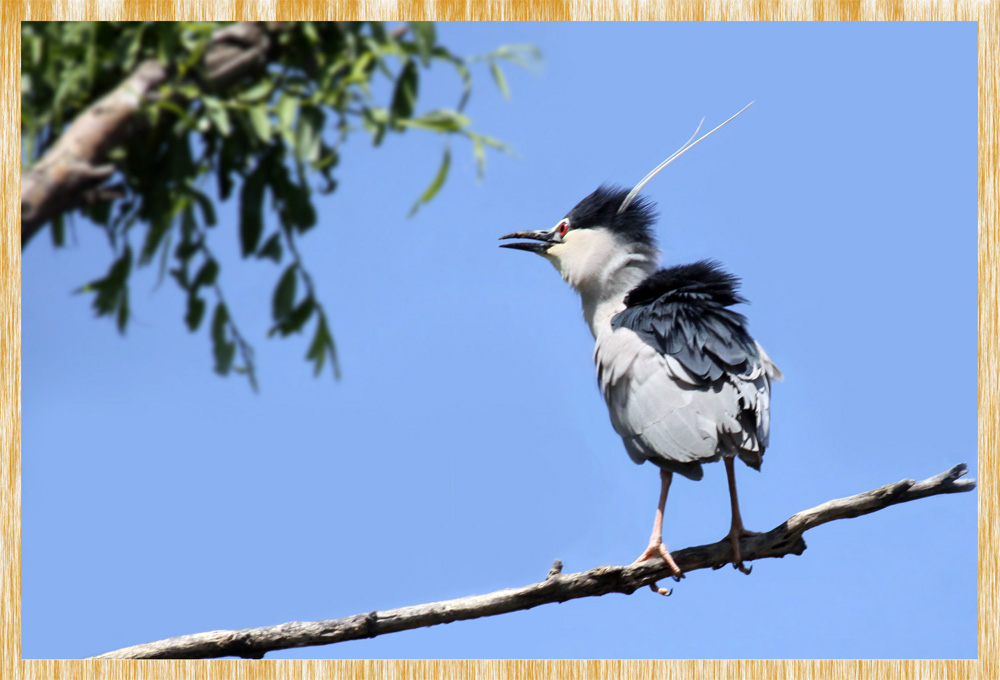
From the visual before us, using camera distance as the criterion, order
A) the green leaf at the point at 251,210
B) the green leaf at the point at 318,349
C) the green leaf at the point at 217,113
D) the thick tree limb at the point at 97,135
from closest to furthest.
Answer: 1. the thick tree limb at the point at 97,135
2. the green leaf at the point at 217,113
3. the green leaf at the point at 251,210
4. the green leaf at the point at 318,349

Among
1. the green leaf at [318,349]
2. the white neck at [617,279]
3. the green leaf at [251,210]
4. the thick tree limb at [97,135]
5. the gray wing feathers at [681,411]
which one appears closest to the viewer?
the thick tree limb at [97,135]

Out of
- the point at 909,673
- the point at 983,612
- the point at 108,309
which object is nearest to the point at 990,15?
the point at 983,612

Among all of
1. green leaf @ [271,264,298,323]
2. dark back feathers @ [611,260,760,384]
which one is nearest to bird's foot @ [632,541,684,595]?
dark back feathers @ [611,260,760,384]

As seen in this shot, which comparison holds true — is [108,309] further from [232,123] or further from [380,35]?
[380,35]

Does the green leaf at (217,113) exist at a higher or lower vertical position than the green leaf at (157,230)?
higher

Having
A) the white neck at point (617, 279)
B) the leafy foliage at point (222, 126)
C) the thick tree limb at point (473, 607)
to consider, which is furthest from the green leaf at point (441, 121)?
the thick tree limb at point (473, 607)

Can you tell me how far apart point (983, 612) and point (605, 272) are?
105cm

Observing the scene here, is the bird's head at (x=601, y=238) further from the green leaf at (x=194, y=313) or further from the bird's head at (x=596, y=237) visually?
the green leaf at (x=194, y=313)

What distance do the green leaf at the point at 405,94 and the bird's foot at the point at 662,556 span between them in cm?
93

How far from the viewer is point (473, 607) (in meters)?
1.62

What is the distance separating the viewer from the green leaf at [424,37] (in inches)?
61.4

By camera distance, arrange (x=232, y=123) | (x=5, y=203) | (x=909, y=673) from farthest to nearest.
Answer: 1. (x=909, y=673)
2. (x=5, y=203)
3. (x=232, y=123)

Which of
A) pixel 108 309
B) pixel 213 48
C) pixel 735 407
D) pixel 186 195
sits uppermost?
pixel 213 48

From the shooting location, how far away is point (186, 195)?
1.42 m
